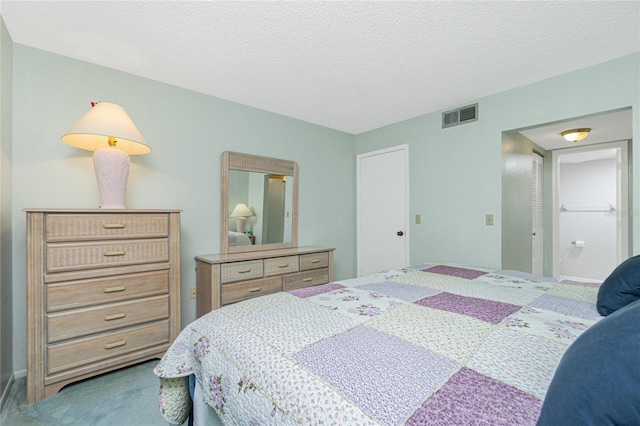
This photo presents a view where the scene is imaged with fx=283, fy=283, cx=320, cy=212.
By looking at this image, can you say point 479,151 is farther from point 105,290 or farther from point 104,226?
point 105,290

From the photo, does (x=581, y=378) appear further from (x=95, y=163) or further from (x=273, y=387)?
(x=95, y=163)

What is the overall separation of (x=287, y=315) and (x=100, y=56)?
2393 millimetres

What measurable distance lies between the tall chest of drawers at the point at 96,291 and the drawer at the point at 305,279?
103 centimetres

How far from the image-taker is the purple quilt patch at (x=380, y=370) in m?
0.65

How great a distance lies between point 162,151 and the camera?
100 inches

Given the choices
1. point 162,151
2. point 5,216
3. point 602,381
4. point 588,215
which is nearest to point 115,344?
point 5,216

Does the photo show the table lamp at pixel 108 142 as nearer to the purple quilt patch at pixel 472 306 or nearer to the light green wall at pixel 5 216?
the light green wall at pixel 5 216

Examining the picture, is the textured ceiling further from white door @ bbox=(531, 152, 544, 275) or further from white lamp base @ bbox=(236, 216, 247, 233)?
white door @ bbox=(531, 152, 544, 275)

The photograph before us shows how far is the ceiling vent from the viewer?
2.92 m

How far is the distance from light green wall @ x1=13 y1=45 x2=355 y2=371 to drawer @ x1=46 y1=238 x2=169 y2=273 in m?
0.49

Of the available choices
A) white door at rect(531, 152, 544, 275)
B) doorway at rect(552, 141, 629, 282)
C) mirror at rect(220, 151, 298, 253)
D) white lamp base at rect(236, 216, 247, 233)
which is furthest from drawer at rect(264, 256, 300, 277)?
doorway at rect(552, 141, 629, 282)

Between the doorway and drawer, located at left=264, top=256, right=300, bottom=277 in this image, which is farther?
the doorway

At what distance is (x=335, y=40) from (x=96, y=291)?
91.8 inches

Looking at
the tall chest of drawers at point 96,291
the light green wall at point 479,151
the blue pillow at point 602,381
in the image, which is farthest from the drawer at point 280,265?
the blue pillow at point 602,381
